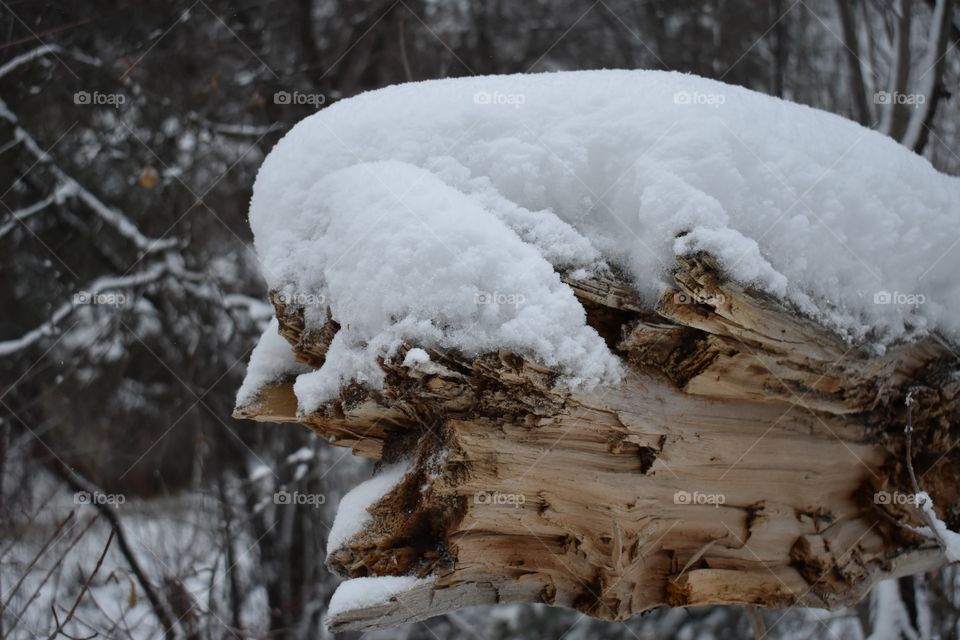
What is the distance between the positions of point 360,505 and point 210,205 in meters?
3.84

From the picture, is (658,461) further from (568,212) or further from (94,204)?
(94,204)

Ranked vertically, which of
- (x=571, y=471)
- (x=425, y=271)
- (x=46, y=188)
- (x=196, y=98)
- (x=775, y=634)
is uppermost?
(x=196, y=98)

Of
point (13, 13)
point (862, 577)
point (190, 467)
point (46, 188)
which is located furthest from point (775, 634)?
point (13, 13)

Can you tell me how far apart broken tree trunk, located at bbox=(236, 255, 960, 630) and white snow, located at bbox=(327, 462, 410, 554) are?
0.08 feet

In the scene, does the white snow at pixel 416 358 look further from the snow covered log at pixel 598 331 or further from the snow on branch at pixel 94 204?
the snow on branch at pixel 94 204

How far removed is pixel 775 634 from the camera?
4867 millimetres

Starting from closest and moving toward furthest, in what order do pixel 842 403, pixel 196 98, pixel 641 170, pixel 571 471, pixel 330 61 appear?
pixel 641 170, pixel 571 471, pixel 842 403, pixel 196 98, pixel 330 61

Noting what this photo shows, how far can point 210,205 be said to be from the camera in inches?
208

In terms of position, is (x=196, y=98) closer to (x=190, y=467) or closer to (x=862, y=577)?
(x=190, y=467)

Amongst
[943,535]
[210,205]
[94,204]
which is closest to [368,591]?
[943,535]

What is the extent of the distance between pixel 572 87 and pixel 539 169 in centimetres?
28

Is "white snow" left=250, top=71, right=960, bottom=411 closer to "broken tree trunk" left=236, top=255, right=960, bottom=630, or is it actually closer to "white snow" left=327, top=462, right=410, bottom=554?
"broken tree trunk" left=236, top=255, right=960, bottom=630

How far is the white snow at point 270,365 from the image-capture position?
2197 millimetres

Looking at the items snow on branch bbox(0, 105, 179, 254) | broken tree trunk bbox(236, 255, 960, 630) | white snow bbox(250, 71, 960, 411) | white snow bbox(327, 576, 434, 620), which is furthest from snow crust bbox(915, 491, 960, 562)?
snow on branch bbox(0, 105, 179, 254)
